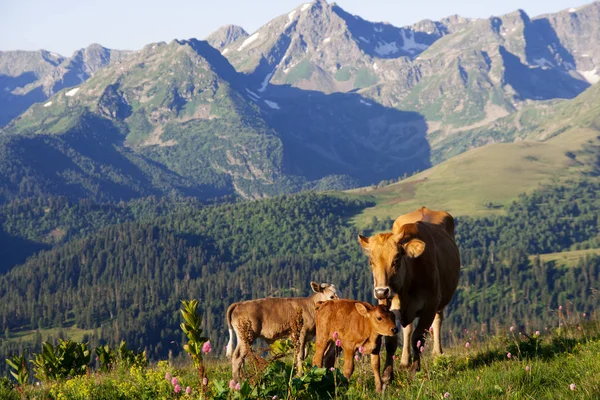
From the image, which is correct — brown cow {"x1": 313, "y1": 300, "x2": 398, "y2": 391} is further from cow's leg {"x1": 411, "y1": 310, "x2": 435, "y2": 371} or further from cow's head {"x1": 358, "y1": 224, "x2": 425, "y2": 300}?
cow's leg {"x1": 411, "y1": 310, "x2": 435, "y2": 371}

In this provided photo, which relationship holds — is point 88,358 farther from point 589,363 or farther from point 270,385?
point 589,363

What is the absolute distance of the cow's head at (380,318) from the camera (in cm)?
1309

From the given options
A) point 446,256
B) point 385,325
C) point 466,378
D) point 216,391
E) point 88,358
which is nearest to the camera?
point 216,391

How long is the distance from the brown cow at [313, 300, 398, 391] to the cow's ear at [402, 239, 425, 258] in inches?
63.7

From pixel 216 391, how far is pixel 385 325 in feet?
12.7

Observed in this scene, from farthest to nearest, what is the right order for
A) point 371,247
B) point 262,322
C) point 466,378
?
point 262,322 → point 371,247 → point 466,378

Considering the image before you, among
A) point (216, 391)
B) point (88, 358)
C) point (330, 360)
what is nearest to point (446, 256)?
point (330, 360)

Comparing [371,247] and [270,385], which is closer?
[270,385]

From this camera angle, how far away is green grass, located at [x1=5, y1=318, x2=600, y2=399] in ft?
34.9

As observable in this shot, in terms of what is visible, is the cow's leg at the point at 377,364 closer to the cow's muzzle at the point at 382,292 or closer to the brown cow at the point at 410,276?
the brown cow at the point at 410,276

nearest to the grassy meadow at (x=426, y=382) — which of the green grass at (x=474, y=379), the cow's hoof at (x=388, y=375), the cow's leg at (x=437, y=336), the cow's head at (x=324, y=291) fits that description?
the green grass at (x=474, y=379)

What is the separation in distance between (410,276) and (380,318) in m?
2.18

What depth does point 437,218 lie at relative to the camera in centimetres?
2203

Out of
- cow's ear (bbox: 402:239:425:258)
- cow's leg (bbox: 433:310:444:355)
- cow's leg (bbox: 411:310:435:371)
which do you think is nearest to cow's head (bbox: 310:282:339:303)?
cow's leg (bbox: 433:310:444:355)
